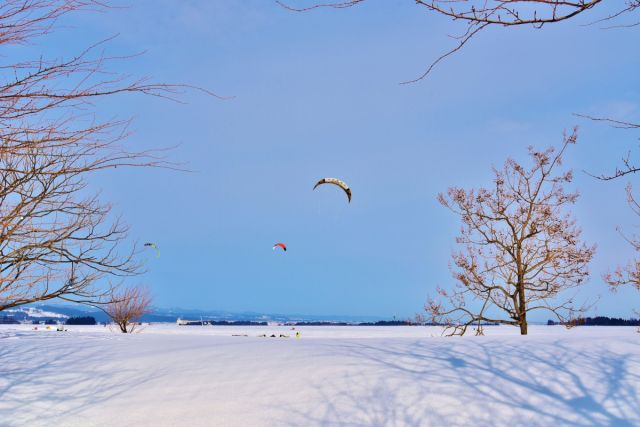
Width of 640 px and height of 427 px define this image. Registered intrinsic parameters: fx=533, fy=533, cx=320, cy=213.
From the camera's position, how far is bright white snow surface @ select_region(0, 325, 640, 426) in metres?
6.16

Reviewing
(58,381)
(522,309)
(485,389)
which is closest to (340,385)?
(485,389)

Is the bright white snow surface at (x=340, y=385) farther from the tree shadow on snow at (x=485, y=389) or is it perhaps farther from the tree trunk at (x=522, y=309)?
the tree trunk at (x=522, y=309)

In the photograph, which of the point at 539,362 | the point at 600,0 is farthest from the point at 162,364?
the point at 600,0

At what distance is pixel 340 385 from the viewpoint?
6789 mm

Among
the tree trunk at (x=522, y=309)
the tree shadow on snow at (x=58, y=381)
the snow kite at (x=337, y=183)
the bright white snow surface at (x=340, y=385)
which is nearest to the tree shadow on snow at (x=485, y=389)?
the bright white snow surface at (x=340, y=385)

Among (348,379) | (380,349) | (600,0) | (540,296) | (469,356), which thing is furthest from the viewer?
(540,296)

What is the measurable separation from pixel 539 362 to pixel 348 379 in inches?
104

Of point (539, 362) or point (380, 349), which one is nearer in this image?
point (539, 362)

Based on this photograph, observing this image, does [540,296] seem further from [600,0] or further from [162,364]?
[600,0]

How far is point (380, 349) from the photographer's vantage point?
823 centimetres

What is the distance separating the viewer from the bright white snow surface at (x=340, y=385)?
616 centimetres

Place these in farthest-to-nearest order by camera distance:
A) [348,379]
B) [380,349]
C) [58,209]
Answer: [380,349] < [348,379] < [58,209]

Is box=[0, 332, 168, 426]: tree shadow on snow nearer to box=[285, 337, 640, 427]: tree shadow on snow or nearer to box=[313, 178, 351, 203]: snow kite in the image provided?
box=[285, 337, 640, 427]: tree shadow on snow

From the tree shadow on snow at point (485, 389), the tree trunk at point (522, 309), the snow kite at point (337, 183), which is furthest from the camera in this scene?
the snow kite at point (337, 183)
